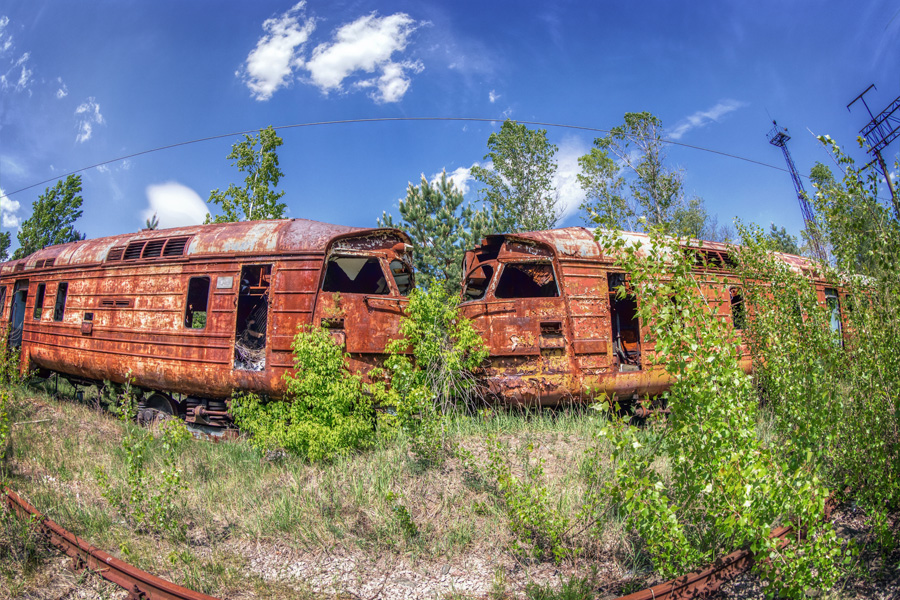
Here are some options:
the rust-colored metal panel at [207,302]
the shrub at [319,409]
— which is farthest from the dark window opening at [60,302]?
the shrub at [319,409]

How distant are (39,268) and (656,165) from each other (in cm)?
2300

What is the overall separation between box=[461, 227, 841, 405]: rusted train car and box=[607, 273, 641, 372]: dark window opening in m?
0.06

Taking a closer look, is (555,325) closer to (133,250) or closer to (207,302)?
(207,302)

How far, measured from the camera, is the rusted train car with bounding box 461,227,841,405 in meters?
6.85

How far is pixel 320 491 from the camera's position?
5.16 metres

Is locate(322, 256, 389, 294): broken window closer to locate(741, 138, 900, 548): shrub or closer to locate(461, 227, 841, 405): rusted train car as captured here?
locate(461, 227, 841, 405): rusted train car

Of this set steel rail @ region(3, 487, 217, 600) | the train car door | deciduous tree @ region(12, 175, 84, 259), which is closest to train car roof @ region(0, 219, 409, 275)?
the train car door

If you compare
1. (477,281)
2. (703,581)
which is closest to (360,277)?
(477,281)

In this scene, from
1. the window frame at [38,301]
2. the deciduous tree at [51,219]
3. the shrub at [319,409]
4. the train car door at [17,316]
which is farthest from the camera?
the deciduous tree at [51,219]

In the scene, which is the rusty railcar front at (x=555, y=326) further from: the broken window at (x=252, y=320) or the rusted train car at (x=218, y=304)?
the broken window at (x=252, y=320)

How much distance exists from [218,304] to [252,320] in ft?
3.36

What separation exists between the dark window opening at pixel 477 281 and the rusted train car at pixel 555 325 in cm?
38

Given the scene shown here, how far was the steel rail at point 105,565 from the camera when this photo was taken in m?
3.43

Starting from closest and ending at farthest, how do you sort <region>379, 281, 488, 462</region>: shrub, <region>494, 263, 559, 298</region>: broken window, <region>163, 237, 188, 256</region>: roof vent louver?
<region>379, 281, 488, 462</region>: shrub, <region>494, 263, 559, 298</region>: broken window, <region>163, 237, 188, 256</region>: roof vent louver
